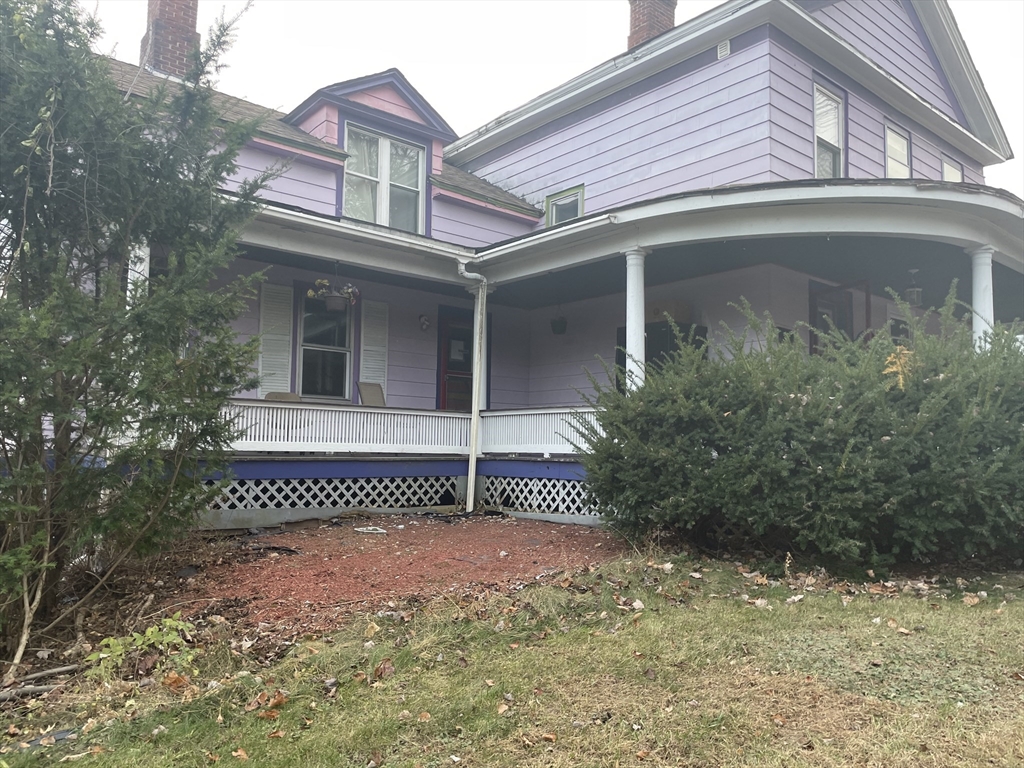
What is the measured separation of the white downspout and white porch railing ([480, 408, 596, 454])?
0.15 m

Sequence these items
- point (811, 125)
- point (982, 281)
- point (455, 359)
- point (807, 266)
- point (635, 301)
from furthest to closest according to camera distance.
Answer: point (455, 359) → point (811, 125) → point (807, 266) → point (635, 301) → point (982, 281)

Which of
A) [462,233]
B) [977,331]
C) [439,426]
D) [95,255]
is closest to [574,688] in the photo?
[95,255]

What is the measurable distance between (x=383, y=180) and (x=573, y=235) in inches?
165

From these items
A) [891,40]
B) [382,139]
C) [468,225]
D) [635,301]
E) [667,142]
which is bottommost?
[635,301]

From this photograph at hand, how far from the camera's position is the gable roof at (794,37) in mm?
10492

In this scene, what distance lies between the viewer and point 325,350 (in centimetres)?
1125

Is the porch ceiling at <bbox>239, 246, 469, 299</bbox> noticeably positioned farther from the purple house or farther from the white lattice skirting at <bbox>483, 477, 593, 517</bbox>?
the white lattice skirting at <bbox>483, 477, 593, 517</bbox>

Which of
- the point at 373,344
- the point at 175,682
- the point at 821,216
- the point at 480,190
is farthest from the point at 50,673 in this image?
the point at 480,190

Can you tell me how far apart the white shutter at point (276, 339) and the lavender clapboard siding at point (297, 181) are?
1390 mm

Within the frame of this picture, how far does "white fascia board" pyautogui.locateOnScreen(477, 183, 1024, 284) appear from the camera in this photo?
800 cm

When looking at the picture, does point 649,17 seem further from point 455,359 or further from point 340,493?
point 340,493

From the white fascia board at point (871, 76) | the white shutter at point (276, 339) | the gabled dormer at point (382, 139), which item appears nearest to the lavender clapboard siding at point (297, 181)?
the gabled dormer at point (382, 139)

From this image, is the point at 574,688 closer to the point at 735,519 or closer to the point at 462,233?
the point at 735,519

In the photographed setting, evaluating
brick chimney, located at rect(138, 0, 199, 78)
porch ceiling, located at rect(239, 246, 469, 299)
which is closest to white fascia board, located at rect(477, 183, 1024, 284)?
porch ceiling, located at rect(239, 246, 469, 299)
